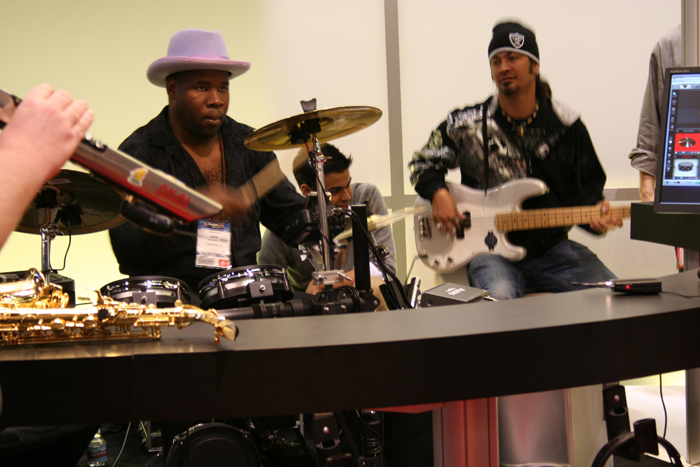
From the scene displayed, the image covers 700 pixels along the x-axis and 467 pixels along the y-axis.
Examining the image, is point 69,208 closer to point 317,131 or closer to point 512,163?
point 317,131

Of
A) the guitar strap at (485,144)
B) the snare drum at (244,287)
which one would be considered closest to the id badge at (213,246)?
the snare drum at (244,287)

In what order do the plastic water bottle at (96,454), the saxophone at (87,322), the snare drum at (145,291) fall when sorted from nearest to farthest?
the saxophone at (87,322)
the snare drum at (145,291)
the plastic water bottle at (96,454)

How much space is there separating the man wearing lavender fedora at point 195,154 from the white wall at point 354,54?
144cm

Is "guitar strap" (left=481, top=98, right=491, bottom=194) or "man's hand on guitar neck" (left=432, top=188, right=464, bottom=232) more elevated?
"guitar strap" (left=481, top=98, right=491, bottom=194)

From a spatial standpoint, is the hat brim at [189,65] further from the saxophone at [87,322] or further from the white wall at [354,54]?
the saxophone at [87,322]

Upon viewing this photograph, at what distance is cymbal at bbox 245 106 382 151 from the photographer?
80.4 inches

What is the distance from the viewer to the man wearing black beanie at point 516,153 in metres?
3.18

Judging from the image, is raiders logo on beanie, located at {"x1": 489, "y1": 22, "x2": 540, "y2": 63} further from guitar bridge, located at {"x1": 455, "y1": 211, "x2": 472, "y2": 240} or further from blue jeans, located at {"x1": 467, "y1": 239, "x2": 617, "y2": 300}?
blue jeans, located at {"x1": 467, "y1": 239, "x2": 617, "y2": 300}

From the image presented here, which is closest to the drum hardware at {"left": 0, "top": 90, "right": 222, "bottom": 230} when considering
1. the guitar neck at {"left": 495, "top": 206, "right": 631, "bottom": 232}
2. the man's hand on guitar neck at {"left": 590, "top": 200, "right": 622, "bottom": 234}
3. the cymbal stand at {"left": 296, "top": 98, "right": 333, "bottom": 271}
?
the cymbal stand at {"left": 296, "top": 98, "right": 333, "bottom": 271}

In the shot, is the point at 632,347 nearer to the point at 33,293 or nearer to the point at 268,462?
the point at 33,293

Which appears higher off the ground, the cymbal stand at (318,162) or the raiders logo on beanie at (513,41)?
the raiders logo on beanie at (513,41)

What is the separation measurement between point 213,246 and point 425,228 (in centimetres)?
129

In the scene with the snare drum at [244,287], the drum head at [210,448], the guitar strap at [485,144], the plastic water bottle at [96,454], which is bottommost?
the plastic water bottle at [96,454]

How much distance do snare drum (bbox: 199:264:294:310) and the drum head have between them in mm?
416
